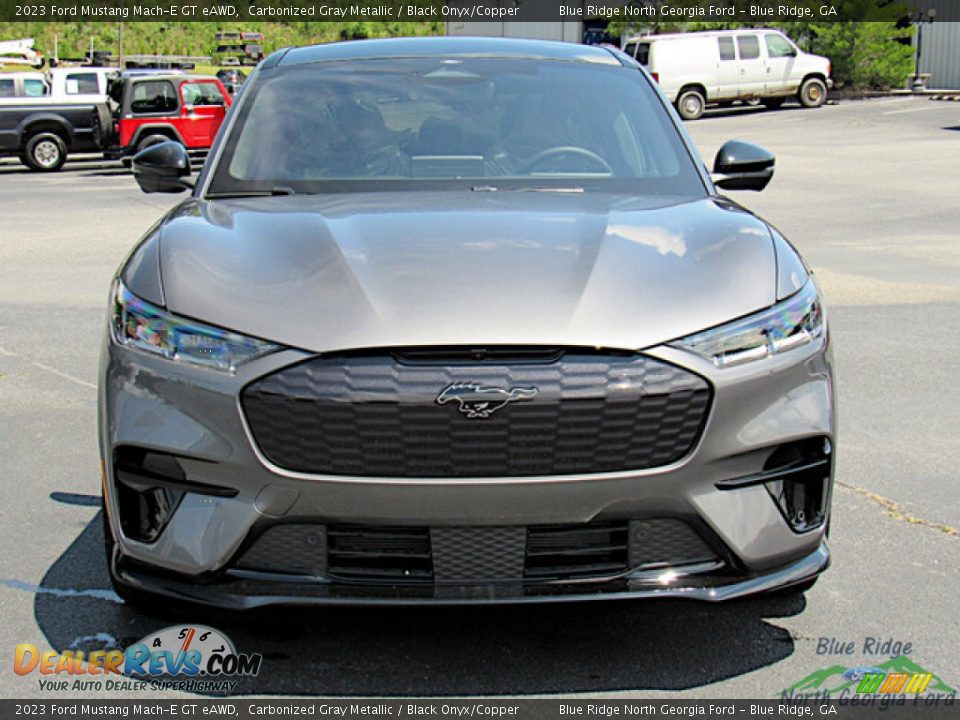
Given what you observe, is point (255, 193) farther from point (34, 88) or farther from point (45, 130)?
point (34, 88)

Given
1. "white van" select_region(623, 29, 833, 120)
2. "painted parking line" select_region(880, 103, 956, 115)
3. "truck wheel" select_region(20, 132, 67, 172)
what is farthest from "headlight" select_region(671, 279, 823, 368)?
"white van" select_region(623, 29, 833, 120)

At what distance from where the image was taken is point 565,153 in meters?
4.73

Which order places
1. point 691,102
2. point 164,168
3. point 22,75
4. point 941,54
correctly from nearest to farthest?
point 164,168, point 22,75, point 691,102, point 941,54

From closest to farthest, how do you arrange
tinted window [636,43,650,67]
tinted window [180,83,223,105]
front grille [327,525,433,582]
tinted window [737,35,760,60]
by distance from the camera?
front grille [327,525,433,582]
tinted window [180,83,223,105]
tinted window [737,35,760,60]
tinted window [636,43,650,67]

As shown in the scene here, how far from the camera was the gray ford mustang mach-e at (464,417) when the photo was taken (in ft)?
10.1

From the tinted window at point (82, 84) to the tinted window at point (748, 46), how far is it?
17450 millimetres

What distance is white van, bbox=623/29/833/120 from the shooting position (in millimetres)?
35750

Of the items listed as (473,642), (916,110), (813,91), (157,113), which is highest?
(473,642)

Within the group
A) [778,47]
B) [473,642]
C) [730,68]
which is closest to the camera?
[473,642]

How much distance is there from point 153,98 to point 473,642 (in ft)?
71.2

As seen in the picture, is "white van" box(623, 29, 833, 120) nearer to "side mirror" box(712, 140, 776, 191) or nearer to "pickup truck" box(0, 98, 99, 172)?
"pickup truck" box(0, 98, 99, 172)

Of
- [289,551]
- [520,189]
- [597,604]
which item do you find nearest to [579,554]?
[597,604]

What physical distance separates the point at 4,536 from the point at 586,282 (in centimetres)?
242
